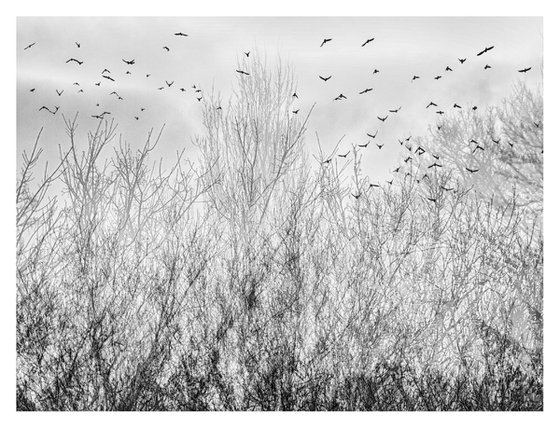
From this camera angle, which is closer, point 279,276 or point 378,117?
point 378,117

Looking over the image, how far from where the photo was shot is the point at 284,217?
3764 millimetres

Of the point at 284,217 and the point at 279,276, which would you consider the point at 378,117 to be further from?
the point at 279,276

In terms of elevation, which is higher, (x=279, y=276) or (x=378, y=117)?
(x=378, y=117)

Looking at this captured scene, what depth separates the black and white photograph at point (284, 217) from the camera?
3.57 metres

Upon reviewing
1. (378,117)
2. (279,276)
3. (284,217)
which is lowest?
(279,276)

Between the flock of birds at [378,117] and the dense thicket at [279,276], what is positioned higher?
the flock of birds at [378,117]

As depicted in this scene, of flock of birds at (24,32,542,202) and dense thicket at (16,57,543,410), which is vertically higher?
flock of birds at (24,32,542,202)

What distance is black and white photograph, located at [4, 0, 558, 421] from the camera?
11.7 feet

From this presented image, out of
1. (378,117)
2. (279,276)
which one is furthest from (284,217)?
(378,117)
